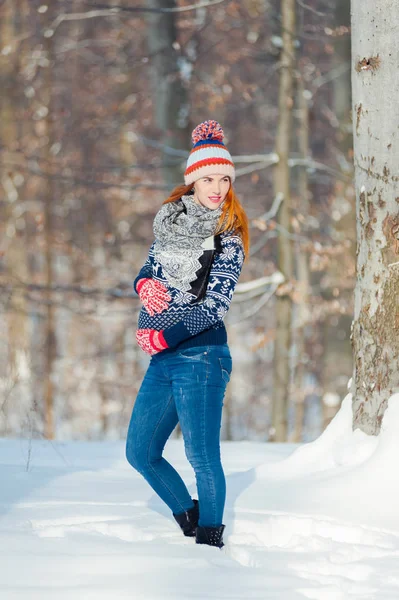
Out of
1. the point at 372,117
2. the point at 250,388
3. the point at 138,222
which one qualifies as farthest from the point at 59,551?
the point at 250,388

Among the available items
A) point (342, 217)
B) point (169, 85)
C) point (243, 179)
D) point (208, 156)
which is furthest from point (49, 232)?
point (208, 156)

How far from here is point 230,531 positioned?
167 inches

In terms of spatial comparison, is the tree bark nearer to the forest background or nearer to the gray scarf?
the forest background

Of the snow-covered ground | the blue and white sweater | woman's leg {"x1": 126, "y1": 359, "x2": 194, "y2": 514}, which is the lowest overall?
the snow-covered ground

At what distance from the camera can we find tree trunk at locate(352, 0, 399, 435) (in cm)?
487

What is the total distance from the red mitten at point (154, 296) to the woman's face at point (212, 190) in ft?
1.51

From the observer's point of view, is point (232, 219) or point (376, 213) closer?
point (232, 219)

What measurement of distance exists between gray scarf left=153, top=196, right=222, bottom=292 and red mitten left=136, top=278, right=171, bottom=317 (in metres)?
0.06

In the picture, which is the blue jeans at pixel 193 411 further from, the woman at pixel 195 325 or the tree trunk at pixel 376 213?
the tree trunk at pixel 376 213

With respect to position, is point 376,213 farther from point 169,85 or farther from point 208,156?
point 169,85

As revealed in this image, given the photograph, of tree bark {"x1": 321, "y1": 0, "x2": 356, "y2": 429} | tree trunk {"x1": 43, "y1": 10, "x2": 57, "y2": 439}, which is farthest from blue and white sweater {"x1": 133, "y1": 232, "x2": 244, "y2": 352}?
tree trunk {"x1": 43, "y1": 10, "x2": 57, "y2": 439}

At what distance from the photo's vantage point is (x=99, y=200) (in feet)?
65.3

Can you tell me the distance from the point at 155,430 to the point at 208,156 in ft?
4.49

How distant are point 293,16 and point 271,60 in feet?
1.99
